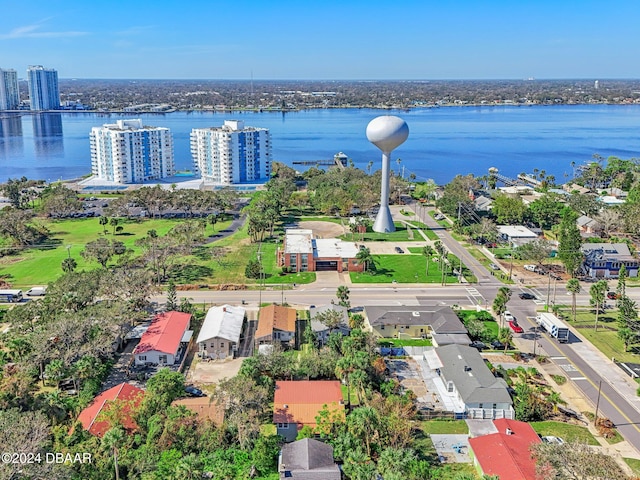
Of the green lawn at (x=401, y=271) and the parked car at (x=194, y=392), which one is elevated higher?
the green lawn at (x=401, y=271)

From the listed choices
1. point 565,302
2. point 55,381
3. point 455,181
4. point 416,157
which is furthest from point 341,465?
point 416,157

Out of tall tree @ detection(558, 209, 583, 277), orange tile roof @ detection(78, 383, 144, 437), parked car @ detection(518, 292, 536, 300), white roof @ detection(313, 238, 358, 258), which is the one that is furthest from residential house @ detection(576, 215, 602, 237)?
orange tile roof @ detection(78, 383, 144, 437)

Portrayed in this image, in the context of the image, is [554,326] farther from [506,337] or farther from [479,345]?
[479,345]

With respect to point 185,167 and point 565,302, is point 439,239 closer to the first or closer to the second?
point 565,302

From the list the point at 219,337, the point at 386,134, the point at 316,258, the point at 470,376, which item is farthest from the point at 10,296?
the point at 386,134

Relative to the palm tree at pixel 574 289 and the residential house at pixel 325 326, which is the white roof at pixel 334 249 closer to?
the residential house at pixel 325 326

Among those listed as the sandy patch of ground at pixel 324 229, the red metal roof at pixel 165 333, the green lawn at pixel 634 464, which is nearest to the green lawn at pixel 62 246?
the sandy patch of ground at pixel 324 229
